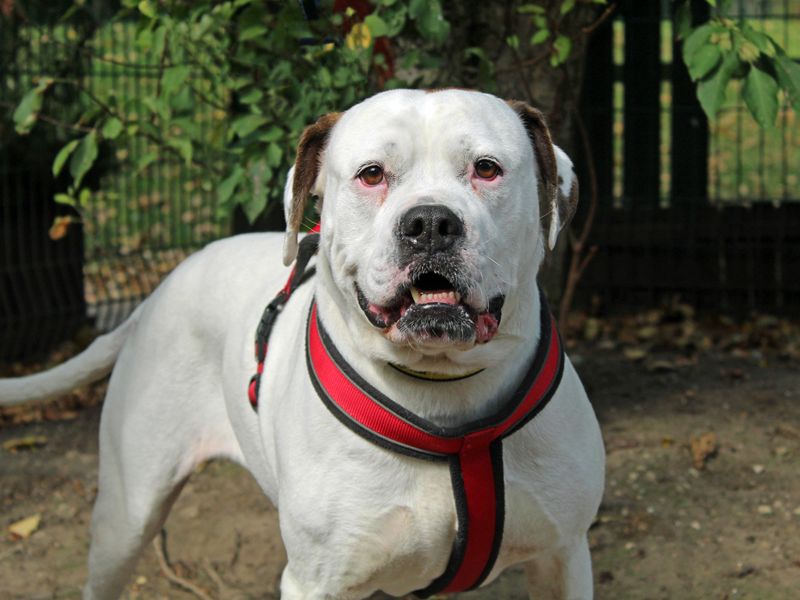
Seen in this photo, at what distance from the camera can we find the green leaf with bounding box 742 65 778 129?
138 inches

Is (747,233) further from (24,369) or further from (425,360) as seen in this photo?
(425,360)

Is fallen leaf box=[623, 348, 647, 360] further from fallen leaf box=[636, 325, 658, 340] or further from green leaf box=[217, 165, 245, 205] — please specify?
green leaf box=[217, 165, 245, 205]

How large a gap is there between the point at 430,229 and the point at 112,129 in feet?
6.74

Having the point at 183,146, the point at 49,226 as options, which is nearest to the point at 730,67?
the point at 183,146

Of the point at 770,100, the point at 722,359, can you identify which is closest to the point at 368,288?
the point at 770,100

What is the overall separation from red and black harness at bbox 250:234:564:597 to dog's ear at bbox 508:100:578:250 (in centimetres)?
32

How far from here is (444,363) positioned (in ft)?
8.91

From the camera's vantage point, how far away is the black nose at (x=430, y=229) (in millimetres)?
2455

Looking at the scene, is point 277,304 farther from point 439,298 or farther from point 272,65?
point 272,65

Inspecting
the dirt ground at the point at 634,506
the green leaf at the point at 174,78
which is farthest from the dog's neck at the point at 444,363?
the dirt ground at the point at 634,506

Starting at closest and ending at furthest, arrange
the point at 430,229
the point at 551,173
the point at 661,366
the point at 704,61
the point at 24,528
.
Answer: the point at 430,229, the point at 551,173, the point at 704,61, the point at 24,528, the point at 661,366

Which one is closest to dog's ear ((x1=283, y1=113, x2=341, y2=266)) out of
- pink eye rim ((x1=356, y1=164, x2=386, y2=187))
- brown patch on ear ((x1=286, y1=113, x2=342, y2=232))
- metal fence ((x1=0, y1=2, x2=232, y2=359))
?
brown patch on ear ((x1=286, y1=113, x2=342, y2=232))

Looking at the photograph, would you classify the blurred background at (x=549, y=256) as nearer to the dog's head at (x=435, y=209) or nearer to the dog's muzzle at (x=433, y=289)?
the dog's head at (x=435, y=209)

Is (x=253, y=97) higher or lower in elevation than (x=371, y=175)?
higher
